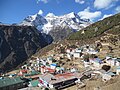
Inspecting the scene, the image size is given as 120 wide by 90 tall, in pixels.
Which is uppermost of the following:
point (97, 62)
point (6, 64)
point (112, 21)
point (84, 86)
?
point (112, 21)

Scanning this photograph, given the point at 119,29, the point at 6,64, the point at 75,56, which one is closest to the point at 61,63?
the point at 75,56

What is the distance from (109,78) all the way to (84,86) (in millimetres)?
6165

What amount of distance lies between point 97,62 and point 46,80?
20475mm

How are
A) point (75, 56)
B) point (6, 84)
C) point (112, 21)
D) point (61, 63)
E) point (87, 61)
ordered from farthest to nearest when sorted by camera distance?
point (112, 21)
point (75, 56)
point (61, 63)
point (87, 61)
point (6, 84)

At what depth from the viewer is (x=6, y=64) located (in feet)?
649

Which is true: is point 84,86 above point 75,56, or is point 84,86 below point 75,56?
below

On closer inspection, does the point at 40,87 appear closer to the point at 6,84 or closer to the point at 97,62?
the point at 6,84

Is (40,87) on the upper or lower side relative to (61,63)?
lower

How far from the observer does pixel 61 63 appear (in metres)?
79.1

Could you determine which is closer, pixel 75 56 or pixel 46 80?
pixel 46 80

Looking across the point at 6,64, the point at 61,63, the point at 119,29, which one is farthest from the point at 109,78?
the point at 6,64

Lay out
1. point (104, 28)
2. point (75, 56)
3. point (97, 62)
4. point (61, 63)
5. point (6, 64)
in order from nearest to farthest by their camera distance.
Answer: point (97, 62), point (61, 63), point (75, 56), point (104, 28), point (6, 64)

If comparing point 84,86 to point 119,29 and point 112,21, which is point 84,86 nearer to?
point 119,29

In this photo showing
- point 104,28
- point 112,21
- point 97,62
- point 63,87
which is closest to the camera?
point 63,87
